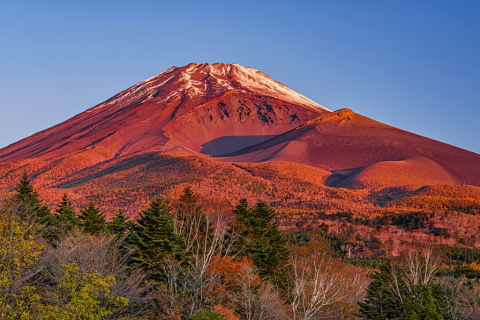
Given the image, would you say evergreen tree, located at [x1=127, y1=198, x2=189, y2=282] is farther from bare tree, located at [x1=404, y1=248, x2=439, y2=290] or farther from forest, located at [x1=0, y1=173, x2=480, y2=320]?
bare tree, located at [x1=404, y1=248, x2=439, y2=290]

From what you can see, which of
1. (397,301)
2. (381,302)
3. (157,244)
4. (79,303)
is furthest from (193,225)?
(79,303)

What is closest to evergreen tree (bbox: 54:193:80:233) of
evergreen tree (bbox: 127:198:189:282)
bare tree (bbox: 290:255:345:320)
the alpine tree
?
evergreen tree (bbox: 127:198:189:282)

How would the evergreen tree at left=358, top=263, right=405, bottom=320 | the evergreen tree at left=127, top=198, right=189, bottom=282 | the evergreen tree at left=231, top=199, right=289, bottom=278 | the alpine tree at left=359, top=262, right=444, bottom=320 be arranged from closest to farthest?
the alpine tree at left=359, top=262, right=444, bottom=320, the evergreen tree at left=127, top=198, right=189, bottom=282, the evergreen tree at left=358, top=263, right=405, bottom=320, the evergreen tree at left=231, top=199, right=289, bottom=278

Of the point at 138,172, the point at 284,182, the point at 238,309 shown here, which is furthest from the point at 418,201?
the point at 238,309

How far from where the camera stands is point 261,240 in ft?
125

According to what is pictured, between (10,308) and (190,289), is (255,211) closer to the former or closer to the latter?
(190,289)

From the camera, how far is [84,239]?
31.8 meters

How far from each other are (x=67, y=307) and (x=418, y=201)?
Result: 123 meters

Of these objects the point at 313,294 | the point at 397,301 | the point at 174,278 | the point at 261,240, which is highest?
the point at 261,240

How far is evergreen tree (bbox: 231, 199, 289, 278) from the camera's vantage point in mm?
36625

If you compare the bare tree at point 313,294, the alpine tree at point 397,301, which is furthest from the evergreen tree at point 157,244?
the alpine tree at point 397,301

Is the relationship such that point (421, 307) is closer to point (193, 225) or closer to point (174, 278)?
point (174, 278)

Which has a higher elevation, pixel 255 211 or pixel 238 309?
pixel 255 211

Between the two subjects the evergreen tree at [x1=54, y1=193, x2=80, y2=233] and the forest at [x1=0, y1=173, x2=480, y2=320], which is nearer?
the forest at [x1=0, y1=173, x2=480, y2=320]
